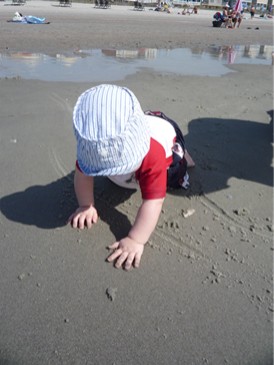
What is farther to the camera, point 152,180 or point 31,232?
point 31,232

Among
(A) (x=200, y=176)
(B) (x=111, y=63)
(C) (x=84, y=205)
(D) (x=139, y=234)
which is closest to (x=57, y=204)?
(C) (x=84, y=205)

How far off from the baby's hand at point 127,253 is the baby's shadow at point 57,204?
0.14 meters

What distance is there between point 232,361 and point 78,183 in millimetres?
1259

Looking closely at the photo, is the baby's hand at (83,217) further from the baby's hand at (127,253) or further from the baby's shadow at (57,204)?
the baby's hand at (127,253)

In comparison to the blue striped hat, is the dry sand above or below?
below

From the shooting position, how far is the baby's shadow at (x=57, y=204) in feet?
7.06

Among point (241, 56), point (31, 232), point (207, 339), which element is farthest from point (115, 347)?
point (241, 56)

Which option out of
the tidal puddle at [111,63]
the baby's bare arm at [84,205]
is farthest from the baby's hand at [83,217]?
the tidal puddle at [111,63]

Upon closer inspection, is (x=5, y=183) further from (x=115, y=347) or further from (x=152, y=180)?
(x=115, y=347)

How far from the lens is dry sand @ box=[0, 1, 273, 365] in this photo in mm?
1440

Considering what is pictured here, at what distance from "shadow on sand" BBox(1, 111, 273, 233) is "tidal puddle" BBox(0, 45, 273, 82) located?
2.46 m

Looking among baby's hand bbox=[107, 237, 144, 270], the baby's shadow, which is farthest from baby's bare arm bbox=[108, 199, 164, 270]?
the baby's shadow

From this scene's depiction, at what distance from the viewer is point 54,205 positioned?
2.31 metres

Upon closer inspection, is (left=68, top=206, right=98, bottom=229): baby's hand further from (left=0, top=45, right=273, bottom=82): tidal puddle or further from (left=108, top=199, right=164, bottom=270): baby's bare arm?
(left=0, top=45, right=273, bottom=82): tidal puddle
